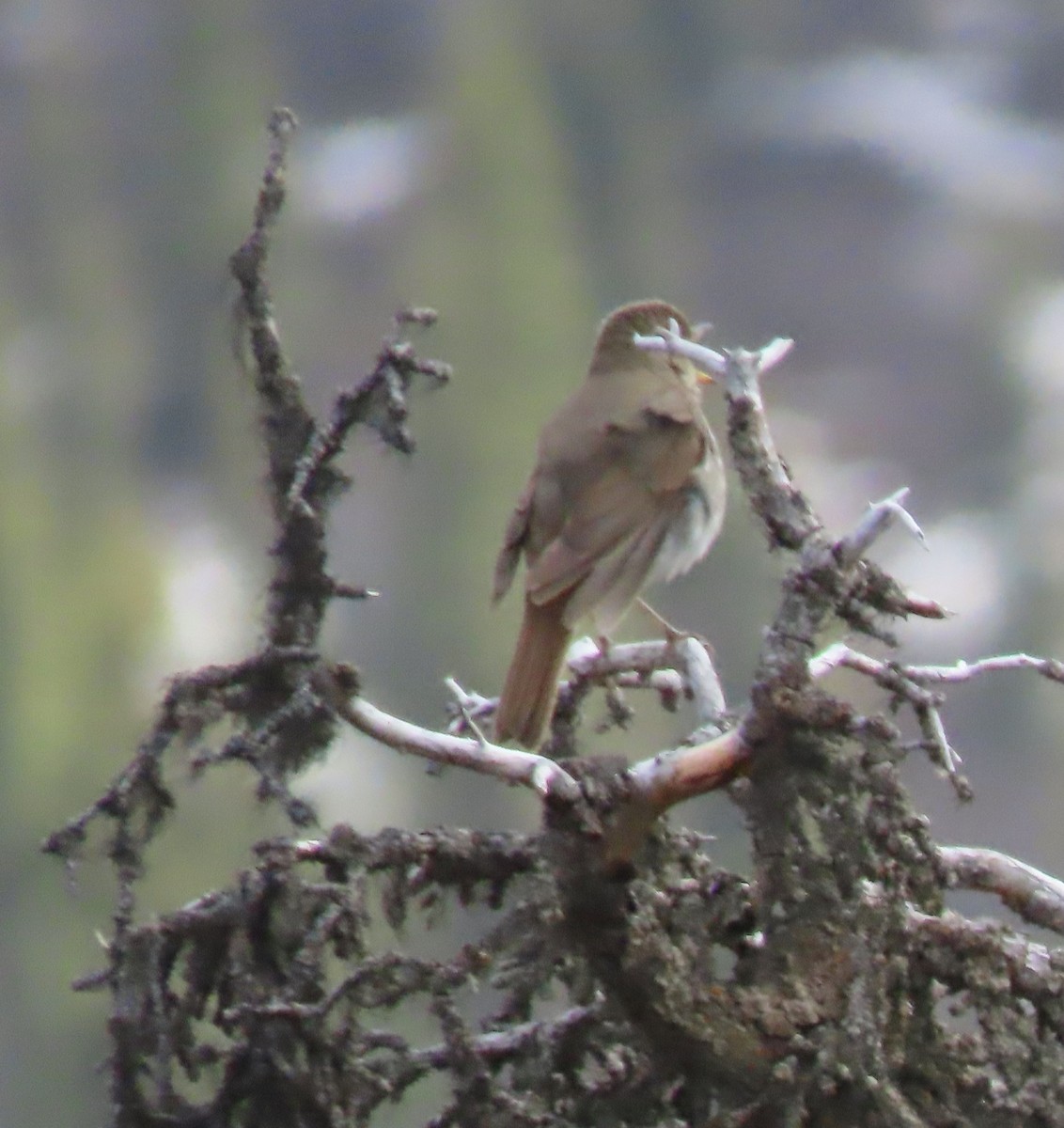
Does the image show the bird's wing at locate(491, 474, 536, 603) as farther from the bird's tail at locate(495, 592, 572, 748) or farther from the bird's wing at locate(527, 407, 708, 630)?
the bird's tail at locate(495, 592, 572, 748)

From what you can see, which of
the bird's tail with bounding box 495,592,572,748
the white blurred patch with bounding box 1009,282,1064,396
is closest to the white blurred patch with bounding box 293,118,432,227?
the white blurred patch with bounding box 1009,282,1064,396

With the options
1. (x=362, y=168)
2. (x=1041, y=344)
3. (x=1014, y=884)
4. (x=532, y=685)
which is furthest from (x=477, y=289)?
(x=1014, y=884)

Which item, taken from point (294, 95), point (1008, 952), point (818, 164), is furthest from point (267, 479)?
point (818, 164)

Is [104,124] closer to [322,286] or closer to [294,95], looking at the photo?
[294,95]

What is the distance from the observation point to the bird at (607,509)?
97.9 inches

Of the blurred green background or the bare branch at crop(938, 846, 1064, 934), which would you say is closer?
the bare branch at crop(938, 846, 1064, 934)

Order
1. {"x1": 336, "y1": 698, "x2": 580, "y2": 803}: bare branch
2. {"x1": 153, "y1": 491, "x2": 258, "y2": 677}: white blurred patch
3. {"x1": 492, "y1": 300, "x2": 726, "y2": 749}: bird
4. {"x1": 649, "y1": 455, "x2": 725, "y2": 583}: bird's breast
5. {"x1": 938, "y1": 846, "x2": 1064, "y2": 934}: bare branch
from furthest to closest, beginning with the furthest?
{"x1": 153, "y1": 491, "x2": 258, "y2": 677}: white blurred patch, {"x1": 649, "y1": 455, "x2": 725, "y2": 583}: bird's breast, {"x1": 492, "y1": 300, "x2": 726, "y2": 749}: bird, {"x1": 938, "y1": 846, "x2": 1064, "y2": 934}: bare branch, {"x1": 336, "y1": 698, "x2": 580, "y2": 803}: bare branch

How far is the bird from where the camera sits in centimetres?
249

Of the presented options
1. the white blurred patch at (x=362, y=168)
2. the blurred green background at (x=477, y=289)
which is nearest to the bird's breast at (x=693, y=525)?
the blurred green background at (x=477, y=289)

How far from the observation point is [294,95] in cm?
521

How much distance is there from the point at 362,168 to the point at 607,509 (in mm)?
2708

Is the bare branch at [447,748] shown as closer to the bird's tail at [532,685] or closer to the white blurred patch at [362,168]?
the bird's tail at [532,685]

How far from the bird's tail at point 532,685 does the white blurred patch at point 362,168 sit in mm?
2670

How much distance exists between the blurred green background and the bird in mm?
1319
